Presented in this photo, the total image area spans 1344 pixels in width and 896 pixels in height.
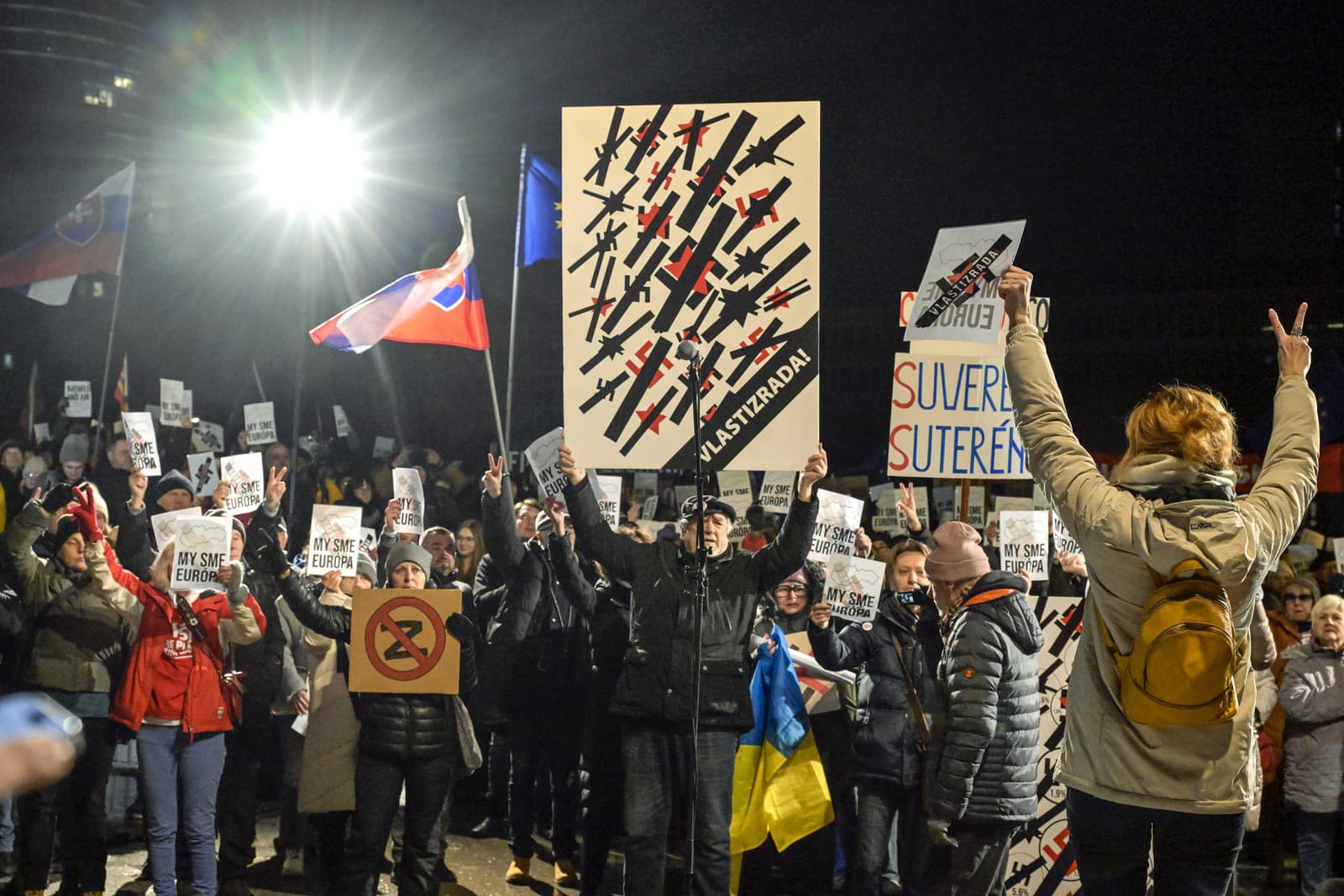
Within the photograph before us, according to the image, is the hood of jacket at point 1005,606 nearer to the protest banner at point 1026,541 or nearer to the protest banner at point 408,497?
→ the protest banner at point 1026,541

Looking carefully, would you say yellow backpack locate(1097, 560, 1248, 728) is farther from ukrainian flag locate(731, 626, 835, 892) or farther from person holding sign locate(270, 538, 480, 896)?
person holding sign locate(270, 538, 480, 896)

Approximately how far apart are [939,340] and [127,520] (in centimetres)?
530

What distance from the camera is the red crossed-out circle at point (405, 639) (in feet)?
20.5

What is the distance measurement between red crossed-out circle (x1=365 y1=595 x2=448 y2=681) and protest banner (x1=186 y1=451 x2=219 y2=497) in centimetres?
574

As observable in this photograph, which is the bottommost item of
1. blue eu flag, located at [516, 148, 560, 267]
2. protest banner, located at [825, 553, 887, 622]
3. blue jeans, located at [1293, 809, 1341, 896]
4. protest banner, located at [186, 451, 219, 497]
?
blue jeans, located at [1293, 809, 1341, 896]

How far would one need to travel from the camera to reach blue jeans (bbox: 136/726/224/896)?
6.32m

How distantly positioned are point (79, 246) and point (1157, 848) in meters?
12.0

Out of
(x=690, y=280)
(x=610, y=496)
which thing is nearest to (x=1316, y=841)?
(x=610, y=496)

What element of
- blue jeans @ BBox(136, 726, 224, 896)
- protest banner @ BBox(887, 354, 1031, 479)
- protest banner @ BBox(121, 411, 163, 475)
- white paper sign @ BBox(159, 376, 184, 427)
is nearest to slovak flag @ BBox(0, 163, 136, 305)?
white paper sign @ BBox(159, 376, 184, 427)

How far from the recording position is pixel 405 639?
628 centimetres

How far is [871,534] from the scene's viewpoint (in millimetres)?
12508

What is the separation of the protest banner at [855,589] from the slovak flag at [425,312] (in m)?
2.65

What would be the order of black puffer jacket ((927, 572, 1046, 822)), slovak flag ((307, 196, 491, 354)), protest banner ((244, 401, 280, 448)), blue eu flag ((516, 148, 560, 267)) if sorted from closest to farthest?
black puffer jacket ((927, 572, 1046, 822)), slovak flag ((307, 196, 491, 354)), blue eu flag ((516, 148, 560, 267)), protest banner ((244, 401, 280, 448))

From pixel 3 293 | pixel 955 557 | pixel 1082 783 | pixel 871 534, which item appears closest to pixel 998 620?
pixel 955 557
